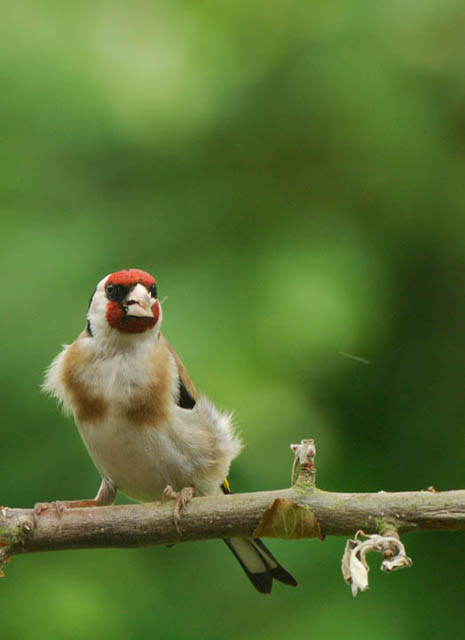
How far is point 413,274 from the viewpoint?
3496mm

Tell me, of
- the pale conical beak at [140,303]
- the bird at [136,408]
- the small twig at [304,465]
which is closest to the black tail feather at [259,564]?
the bird at [136,408]

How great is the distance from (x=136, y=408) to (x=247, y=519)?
2.40 ft

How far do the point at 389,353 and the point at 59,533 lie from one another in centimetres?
162

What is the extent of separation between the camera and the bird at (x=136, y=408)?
2.60 m

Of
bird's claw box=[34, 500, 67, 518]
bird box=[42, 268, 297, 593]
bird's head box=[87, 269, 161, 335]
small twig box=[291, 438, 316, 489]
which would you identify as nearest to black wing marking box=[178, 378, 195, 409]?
bird box=[42, 268, 297, 593]

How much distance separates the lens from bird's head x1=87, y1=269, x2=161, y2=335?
239 centimetres

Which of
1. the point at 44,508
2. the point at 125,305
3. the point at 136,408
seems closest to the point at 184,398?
the point at 136,408

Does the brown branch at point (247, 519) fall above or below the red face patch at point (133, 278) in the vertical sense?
below

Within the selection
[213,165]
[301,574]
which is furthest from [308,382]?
[213,165]

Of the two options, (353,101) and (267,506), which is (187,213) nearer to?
(353,101)

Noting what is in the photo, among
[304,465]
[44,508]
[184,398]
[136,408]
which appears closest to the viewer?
[304,465]

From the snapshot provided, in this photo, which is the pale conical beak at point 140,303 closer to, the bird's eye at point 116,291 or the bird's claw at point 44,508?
the bird's eye at point 116,291

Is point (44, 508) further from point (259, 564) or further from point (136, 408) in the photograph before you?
point (259, 564)

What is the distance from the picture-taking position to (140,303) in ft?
7.85
